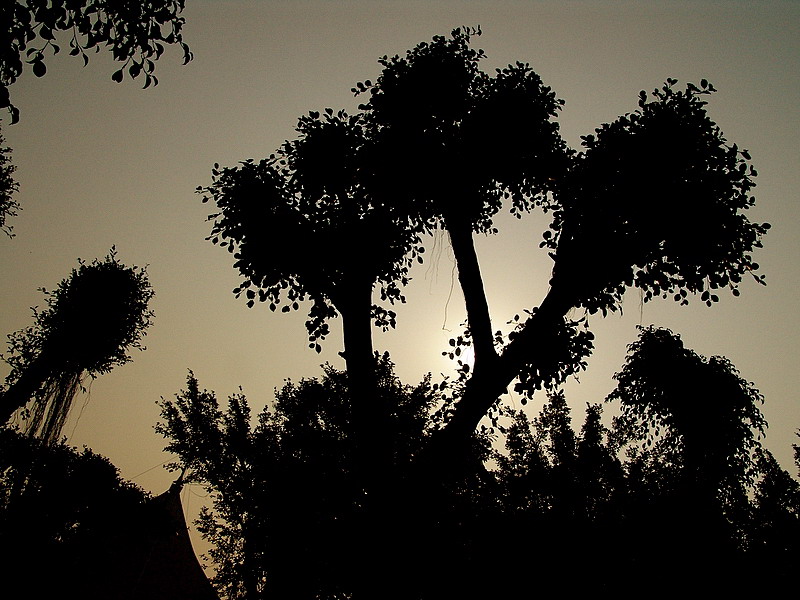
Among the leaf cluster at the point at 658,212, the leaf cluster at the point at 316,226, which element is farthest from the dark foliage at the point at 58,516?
the leaf cluster at the point at 658,212

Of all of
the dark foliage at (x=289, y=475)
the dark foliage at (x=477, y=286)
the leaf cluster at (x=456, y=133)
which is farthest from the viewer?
the dark foliage at (x=289, y=475)

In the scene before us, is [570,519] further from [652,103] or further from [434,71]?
[434,71]

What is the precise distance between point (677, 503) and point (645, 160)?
52.2 feet

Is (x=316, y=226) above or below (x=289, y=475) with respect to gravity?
above

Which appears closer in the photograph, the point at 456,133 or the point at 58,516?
the point at 456,133

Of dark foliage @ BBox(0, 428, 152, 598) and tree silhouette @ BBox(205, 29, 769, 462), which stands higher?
tree silhouette @ BBox(205, 29, 769, 462)

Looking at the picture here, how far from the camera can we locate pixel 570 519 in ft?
64.5

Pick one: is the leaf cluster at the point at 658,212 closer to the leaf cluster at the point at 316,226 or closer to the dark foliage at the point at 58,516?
the leaf cluster at the point at 316,226

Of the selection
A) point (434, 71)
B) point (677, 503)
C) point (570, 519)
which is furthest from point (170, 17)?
point (677, 503)

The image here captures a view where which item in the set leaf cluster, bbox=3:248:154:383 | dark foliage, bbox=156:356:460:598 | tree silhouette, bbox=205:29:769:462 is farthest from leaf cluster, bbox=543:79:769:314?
leaf cluster, bbox=3:248:154:383

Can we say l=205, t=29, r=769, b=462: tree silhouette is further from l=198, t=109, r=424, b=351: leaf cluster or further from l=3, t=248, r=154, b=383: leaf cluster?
l=3, t=248, r=154, b=383: leaf cluster

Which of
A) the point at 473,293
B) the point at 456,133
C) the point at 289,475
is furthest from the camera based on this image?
the point at 289,475

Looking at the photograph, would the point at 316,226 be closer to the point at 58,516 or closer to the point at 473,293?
the point at 473,293

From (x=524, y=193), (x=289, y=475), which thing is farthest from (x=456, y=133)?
(x=289, y=475)
